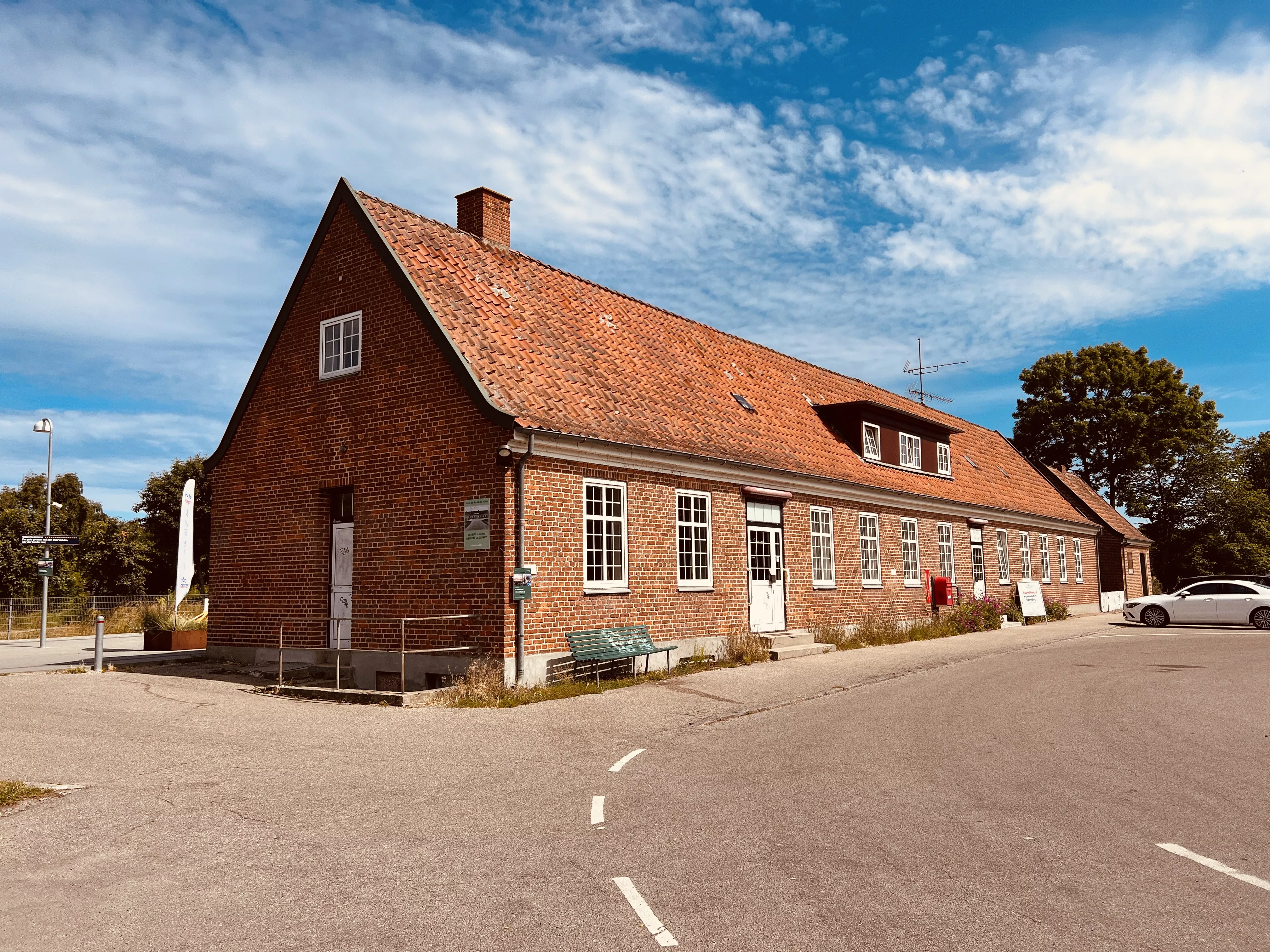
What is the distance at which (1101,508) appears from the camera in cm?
4578

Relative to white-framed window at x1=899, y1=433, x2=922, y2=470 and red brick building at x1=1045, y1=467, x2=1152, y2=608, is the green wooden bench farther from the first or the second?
red brick building at x1=1045, y1=467, x2=1152, y2=608

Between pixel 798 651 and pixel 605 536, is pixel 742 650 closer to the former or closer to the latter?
pixel 798 651

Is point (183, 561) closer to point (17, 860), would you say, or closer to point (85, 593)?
point (17, 860)

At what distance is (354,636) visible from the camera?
1597 cm

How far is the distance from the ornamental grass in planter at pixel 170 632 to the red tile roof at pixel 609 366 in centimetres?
1068

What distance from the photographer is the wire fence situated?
31.5m

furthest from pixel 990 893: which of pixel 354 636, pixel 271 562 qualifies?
pixel 271 562

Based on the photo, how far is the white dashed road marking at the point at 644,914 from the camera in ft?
14.3

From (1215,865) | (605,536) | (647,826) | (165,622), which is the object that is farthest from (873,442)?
(1215,865)

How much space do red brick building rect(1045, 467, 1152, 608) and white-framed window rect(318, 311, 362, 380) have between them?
118 feet

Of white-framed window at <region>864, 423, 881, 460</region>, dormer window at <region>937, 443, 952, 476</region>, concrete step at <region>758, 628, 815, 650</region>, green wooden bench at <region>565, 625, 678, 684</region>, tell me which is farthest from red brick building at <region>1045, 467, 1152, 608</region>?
green wooden bench at <region>565, 625, 678, 684</region>

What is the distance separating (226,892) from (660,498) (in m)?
12.0

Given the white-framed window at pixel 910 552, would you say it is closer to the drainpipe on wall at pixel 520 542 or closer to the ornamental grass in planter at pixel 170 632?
the drainpipe on wall at pixel 520 542

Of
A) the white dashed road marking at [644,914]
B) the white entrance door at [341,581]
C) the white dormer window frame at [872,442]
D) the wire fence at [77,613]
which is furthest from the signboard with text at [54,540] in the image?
the white dashed road marking at [644,914]
